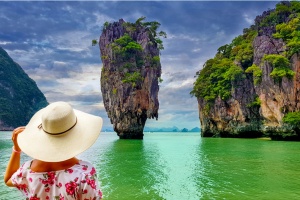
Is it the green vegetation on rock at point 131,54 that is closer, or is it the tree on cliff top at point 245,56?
the tree on cliff top at point 245,56

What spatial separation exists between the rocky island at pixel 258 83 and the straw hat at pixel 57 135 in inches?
1184

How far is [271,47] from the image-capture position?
31812 mm

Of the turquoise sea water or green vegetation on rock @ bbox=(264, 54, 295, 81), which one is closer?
the turquoise sea water

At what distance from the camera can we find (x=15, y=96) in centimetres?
10925

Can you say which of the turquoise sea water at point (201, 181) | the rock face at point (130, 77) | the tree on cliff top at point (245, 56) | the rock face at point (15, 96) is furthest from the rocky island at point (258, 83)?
the rock face at point (15, 96)

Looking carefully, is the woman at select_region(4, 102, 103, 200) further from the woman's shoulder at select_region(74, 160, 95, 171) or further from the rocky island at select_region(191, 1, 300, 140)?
the rocky island at select_region(191, 1, 300, 140)

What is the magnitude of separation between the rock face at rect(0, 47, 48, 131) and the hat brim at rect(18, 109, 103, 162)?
4143 inches

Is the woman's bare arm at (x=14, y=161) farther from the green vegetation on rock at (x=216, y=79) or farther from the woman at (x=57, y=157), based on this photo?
the green vegetation on rock at (x=216, y=79)

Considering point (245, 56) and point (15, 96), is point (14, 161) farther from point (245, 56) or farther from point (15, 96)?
point (15, 96)

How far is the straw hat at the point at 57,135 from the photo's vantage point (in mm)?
1748

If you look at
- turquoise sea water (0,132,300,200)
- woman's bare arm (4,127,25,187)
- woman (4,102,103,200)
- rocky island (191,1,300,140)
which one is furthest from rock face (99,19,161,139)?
woman (4,102,103,200)

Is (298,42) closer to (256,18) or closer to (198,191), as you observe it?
(256,18)

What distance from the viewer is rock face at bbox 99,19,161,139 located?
126 ft

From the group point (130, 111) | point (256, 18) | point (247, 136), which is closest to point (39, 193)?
point (130, 111)
